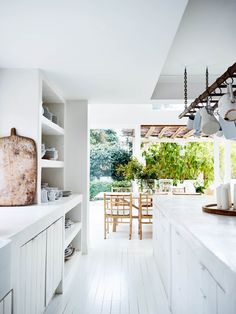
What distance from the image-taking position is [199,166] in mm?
9359

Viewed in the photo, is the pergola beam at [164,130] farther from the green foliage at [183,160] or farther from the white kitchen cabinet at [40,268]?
the white kitchen cabinet at [40,268]

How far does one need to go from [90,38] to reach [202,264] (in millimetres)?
1837

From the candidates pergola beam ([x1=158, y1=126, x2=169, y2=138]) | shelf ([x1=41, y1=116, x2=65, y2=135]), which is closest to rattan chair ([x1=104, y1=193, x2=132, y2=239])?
shelf ([x1=41, y1=116, x2=65, y2=135])

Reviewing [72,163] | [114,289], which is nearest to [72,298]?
[114,289]

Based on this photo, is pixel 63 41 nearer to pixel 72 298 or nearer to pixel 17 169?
pixel 17 169

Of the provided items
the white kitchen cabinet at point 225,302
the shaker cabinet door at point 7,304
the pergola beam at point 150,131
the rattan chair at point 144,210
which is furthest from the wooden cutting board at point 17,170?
the pergola beam at point 150,131

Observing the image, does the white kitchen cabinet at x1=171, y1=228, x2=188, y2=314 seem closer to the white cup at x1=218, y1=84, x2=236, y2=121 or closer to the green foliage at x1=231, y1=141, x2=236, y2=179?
the white cup at x1=218, y1=84, x2=236, y2=121

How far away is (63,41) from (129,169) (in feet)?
11.0

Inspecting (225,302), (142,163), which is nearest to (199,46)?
(225,302)

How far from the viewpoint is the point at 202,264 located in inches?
57.4

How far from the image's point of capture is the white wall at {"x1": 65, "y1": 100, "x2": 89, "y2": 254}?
4.36m

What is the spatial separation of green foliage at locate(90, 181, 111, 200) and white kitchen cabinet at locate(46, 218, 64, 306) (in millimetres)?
3404

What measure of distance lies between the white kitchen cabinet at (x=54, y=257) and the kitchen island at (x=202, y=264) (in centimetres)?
101

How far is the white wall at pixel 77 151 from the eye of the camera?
14.3ft
